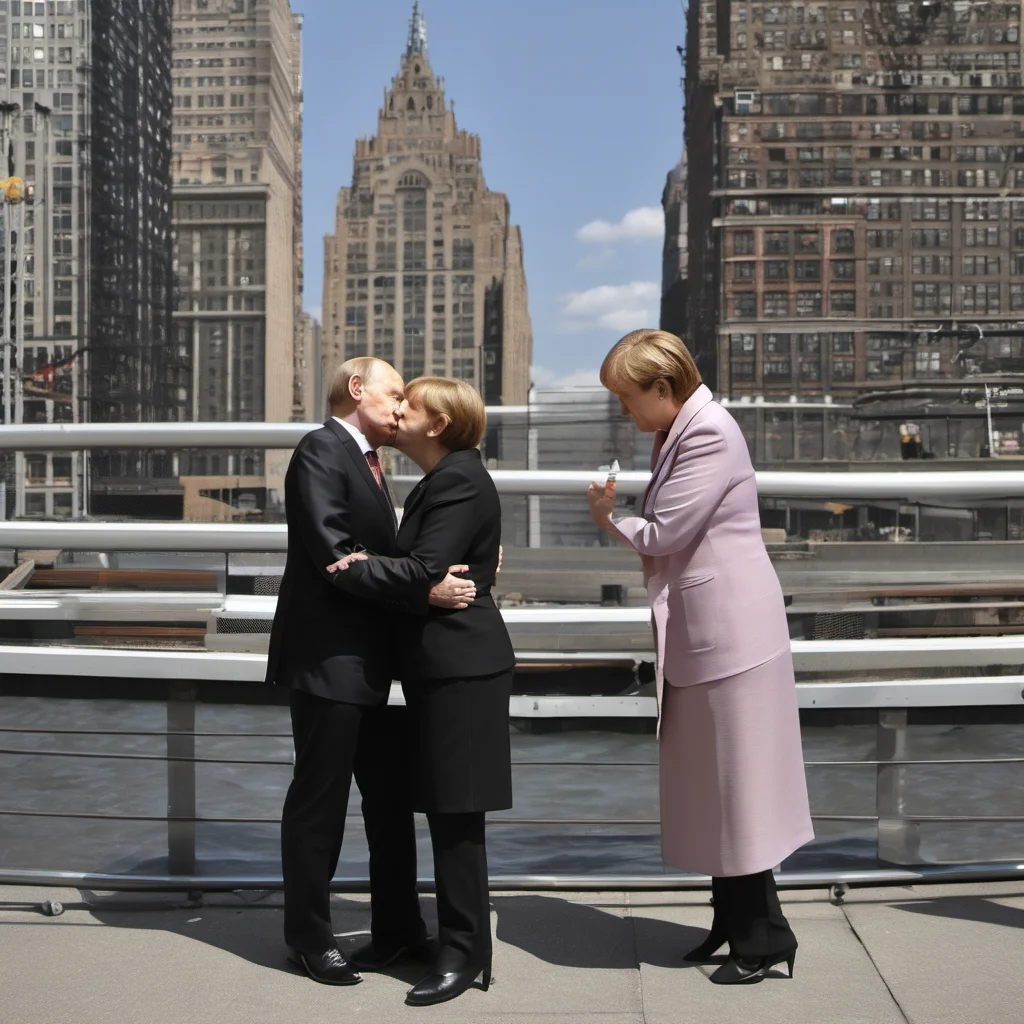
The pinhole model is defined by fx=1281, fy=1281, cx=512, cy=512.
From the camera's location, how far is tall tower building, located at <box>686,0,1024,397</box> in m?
81.9

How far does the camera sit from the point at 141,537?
326cm

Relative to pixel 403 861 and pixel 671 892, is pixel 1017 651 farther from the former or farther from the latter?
pixel 403 861

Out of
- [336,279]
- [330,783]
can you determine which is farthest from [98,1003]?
[336,279]

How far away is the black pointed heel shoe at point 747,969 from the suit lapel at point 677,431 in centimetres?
102

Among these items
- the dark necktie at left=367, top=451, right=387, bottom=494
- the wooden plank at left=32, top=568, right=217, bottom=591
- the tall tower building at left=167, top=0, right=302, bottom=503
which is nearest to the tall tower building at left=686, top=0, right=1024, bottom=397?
the tall tower building at left=167, top=0, right=302, bottom=503

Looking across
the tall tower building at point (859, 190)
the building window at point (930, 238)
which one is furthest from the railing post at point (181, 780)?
the building window at point (930, 238)

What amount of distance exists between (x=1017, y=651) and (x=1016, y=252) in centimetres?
8447

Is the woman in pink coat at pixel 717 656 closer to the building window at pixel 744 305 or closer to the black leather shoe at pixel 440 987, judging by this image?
the black leather shoe at pixel 440 987

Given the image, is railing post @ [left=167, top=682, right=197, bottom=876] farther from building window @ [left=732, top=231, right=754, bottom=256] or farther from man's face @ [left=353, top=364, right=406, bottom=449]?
building window @ [left=732, top=231, right=754, bottom=256]

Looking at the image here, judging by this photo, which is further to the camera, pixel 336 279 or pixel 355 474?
pixel 336 279

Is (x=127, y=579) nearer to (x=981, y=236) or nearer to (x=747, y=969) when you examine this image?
(x=747, y=969)

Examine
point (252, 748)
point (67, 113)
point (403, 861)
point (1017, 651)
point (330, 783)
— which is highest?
point (67, 113)

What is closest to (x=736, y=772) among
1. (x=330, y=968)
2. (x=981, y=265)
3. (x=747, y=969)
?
(x=747, y=969)

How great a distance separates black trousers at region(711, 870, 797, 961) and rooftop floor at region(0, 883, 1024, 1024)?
0.08m
